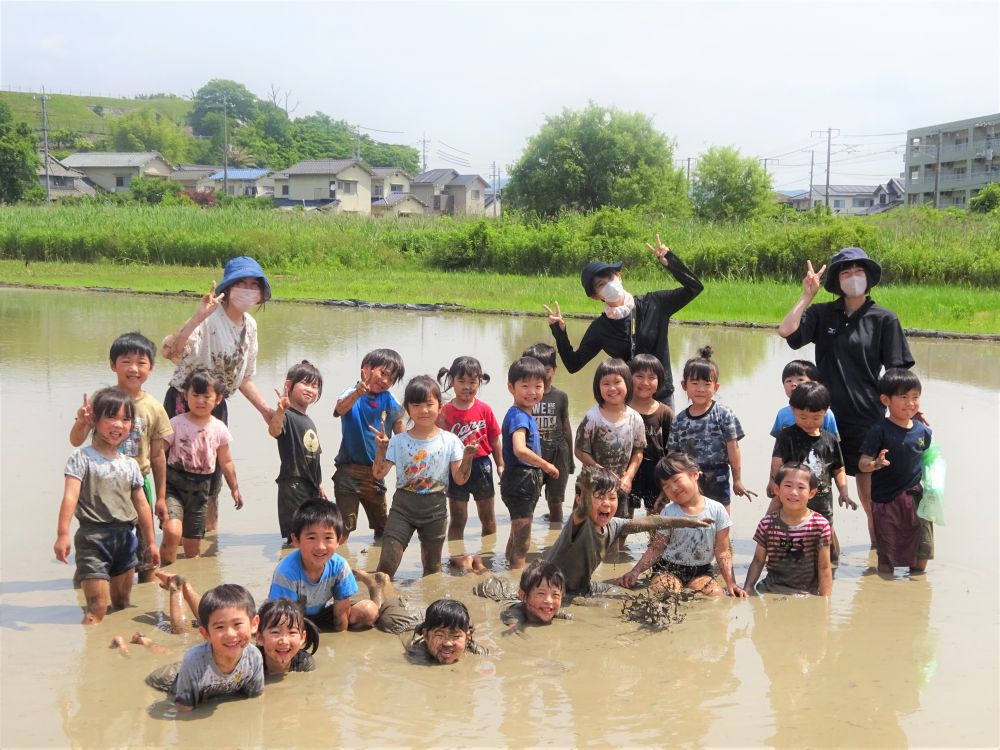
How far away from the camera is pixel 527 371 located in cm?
620

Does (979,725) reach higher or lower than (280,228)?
lower

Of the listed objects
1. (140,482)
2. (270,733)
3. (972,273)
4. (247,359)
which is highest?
(972,273)

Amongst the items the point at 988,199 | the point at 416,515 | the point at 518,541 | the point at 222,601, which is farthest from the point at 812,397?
the point at 988,199

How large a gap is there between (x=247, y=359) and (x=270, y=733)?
3.24m

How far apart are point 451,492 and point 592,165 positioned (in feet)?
173

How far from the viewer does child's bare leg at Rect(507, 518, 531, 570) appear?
611 cm

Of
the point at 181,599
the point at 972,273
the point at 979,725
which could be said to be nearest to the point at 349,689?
the point at 181,599

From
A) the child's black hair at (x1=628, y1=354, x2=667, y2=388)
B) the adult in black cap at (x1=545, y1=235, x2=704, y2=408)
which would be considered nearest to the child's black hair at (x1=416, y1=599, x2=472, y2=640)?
the child's black hair at (x1=628, y1=354, x2=667, y2=388)

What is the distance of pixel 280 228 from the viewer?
33781 mm

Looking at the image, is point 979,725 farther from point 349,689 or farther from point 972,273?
point 972,273

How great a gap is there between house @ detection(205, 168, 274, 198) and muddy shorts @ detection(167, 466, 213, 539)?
79938 mm

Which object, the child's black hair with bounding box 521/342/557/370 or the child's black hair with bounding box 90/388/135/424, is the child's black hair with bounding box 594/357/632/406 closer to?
the child's black hair with bounding box 521/342/557/370

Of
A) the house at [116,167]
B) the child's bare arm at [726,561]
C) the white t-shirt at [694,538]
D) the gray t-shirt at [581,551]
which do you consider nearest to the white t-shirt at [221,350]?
the gray t-shirt at [581,551]

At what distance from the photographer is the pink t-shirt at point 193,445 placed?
6039mm
